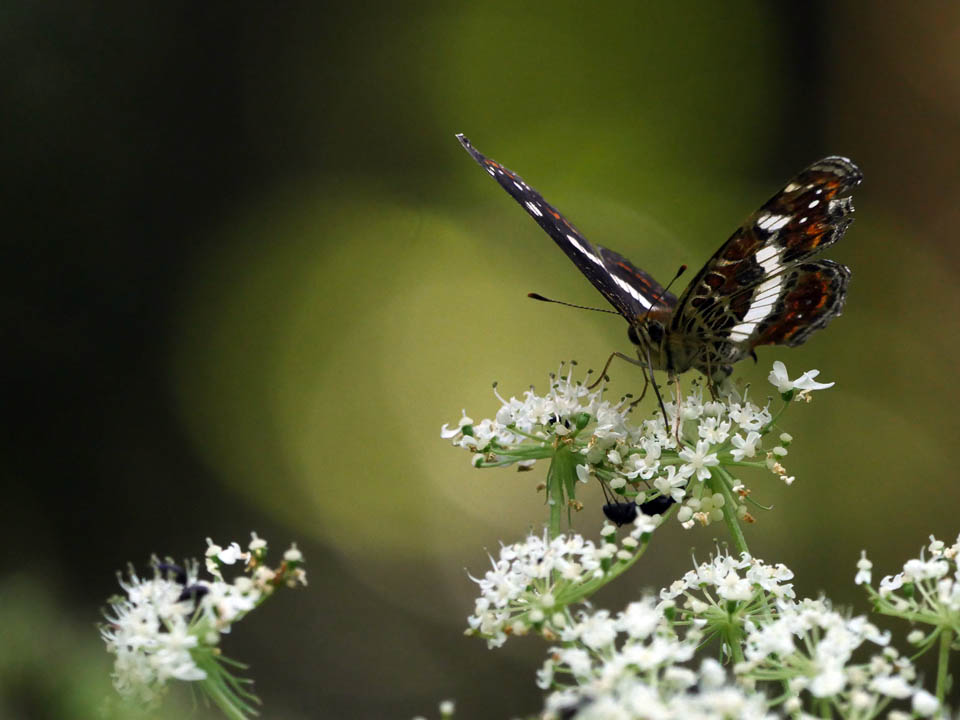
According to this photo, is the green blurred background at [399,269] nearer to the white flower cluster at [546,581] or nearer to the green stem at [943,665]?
the white flower cluster at [546,581]

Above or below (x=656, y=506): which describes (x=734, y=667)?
below

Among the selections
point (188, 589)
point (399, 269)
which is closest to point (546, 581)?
point (188, 589)

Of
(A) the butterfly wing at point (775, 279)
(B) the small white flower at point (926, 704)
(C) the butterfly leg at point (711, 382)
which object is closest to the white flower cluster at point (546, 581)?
(B) the small white flower at point (926, 704)

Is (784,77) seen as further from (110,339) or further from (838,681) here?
(838,681)

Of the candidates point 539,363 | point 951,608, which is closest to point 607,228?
point 539,363

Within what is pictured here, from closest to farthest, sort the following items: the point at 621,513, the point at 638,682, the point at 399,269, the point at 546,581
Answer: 1. the point at 638,682
2. the point at 546,581
3. the point at 621,513
4. the point at 399,269

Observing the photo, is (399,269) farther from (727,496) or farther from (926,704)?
(926,704)

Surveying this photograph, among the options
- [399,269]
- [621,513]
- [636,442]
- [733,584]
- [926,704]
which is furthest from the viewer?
[399,269]
